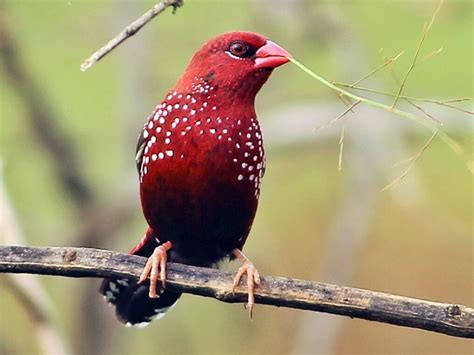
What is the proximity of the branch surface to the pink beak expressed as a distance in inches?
28.8

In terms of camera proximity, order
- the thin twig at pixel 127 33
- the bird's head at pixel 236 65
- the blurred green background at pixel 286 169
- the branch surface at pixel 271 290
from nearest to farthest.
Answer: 1. the thin twig at pixel 127 33
2. the branch surface at pixel 271 290
3. the bird's head at pixel 236 65
4. the blurred green background at pixel 286 169

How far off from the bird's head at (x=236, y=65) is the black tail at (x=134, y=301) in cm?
82

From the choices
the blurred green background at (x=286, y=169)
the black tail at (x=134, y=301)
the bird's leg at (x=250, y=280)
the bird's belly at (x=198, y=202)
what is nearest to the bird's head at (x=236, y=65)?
the bird's belly at (x=198, y=202)

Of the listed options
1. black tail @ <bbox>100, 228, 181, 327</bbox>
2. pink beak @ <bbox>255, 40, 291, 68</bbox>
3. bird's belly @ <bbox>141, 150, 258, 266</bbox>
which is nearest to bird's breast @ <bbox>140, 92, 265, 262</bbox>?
bird's belly @ <bbox>141, 150, 258, 266</bbox>

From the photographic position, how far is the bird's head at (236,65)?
3.63m

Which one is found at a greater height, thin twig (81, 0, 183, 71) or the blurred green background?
the blurred green background

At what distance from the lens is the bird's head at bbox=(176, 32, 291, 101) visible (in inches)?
143

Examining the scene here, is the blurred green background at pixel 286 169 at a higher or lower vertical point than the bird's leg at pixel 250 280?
higher

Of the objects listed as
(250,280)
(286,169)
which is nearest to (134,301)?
(250,280)

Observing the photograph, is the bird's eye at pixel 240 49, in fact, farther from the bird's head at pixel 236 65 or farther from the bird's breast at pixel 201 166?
the bird's breast at pixel 201 166

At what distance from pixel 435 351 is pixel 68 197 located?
9.78 feet

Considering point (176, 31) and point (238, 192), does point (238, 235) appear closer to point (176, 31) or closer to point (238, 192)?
point (238, 192)

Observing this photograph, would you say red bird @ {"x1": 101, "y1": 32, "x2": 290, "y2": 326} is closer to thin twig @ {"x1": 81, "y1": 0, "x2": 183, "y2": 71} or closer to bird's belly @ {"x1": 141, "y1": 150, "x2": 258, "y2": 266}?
bird's belly @ {"x1": 141, "y1": 150, "x2": 258, "y2": 266}

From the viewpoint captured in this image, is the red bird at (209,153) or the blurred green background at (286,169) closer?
the red bird at (209,153)
